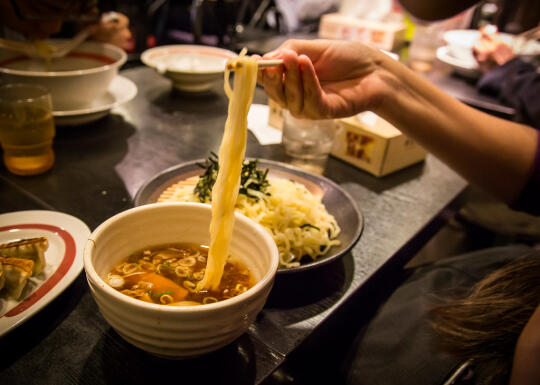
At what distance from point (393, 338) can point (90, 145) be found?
140 cm

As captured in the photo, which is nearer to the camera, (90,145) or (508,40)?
(90,145)

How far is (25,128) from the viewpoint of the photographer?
1.40 metres

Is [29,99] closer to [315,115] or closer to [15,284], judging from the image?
[15,284]

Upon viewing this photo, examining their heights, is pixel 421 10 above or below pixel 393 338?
above

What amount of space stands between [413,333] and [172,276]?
0.73m

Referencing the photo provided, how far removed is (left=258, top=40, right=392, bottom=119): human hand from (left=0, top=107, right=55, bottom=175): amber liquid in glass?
0.78m

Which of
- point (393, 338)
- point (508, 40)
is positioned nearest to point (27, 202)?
point (393, 338)

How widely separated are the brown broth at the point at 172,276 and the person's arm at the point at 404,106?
0.61m

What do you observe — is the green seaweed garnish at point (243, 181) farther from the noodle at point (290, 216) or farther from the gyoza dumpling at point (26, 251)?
the gyoza dumpling at point (26, 251)

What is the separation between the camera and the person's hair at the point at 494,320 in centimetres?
101

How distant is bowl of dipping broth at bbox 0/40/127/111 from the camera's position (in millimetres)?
1612

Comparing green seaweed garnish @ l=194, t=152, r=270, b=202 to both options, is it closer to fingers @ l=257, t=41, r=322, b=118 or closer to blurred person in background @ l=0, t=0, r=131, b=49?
fingers @ l=257, t=41, r=322, b=118

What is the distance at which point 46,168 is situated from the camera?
4.94 ft

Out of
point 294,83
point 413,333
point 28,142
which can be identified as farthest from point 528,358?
point 28,142
